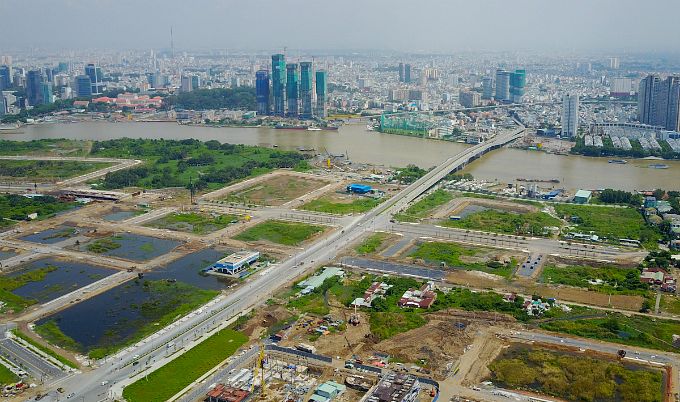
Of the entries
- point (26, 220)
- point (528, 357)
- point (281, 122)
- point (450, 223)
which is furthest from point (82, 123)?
point (528, 357)

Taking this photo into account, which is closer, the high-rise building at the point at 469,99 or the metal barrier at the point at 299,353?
the metal barrier at the point at 299,353

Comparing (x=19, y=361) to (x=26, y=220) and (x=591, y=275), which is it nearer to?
(x=26, y=220)

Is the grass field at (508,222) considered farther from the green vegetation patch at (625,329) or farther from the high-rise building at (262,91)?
the high-rise building at (262,91)

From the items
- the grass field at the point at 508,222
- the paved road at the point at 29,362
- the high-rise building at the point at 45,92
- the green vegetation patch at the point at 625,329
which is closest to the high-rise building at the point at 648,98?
the grass field at the point at 508,222

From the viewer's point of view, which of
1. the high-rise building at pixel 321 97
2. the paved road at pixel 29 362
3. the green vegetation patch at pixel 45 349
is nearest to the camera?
the paved road at pixel 29 362

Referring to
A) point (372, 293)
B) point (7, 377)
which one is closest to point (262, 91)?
point (372, 293)

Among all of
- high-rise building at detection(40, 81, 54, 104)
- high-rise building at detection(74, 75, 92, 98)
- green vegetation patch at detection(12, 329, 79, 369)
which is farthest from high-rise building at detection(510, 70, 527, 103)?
green vegetation patch at detection(12, 329, 79, 369)

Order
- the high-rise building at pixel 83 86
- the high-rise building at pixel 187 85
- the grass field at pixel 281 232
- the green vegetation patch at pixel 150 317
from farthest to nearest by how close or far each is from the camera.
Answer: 1. the high-rise building at pixel 187 85
2. the high-rise building at pixel 83 86
3. the grass field at pixel 281 232
4. the green vegetation patch at pixel 150 317
